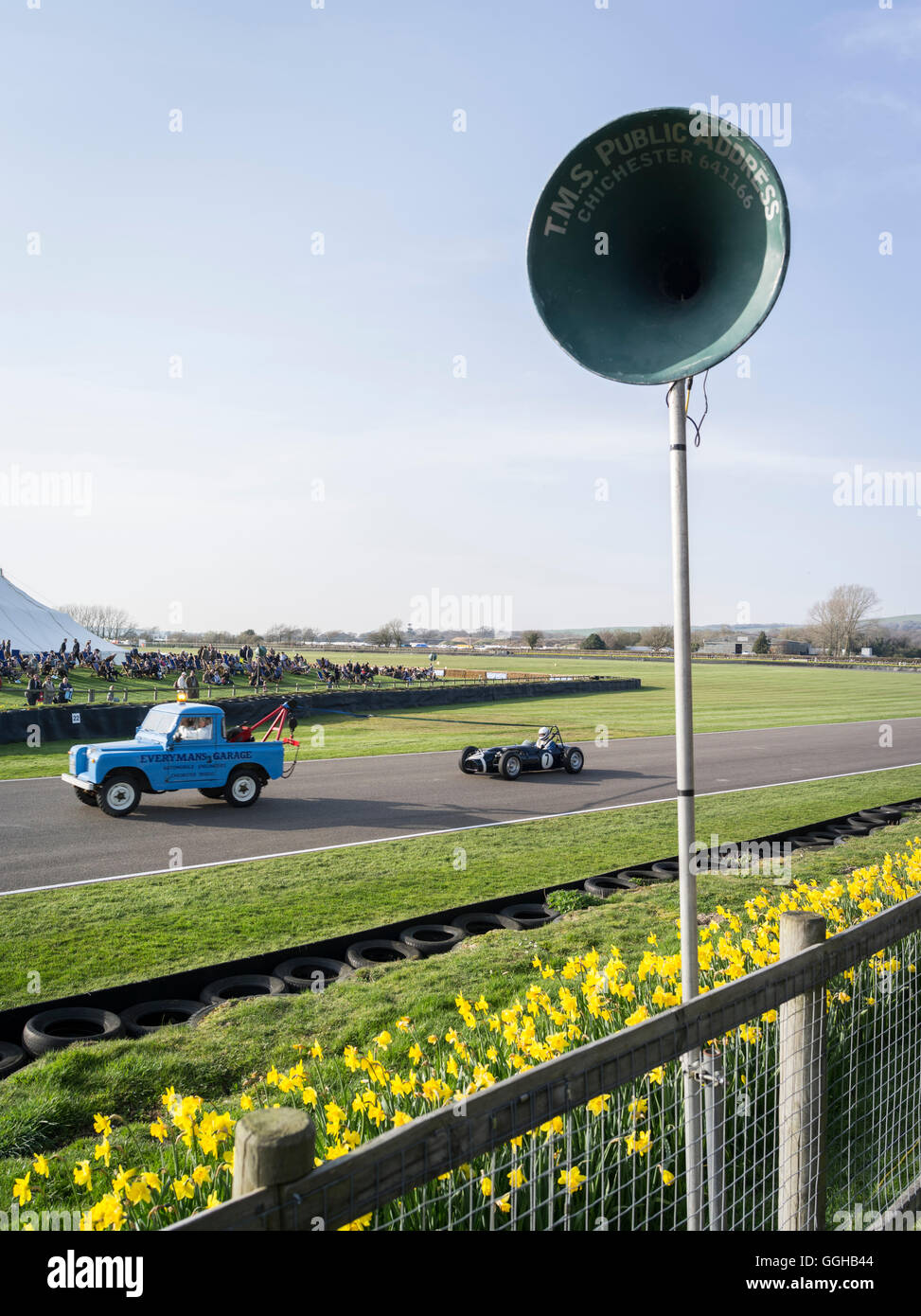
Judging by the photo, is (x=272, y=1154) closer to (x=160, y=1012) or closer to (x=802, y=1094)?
(x=802, y=1094)

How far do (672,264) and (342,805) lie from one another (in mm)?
12892

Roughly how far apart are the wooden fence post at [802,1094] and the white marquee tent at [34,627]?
49.2 metres

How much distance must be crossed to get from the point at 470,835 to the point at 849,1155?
9218 mm

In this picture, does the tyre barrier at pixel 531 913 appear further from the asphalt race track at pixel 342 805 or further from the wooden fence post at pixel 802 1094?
the wooden fence post at pixel 802 1094

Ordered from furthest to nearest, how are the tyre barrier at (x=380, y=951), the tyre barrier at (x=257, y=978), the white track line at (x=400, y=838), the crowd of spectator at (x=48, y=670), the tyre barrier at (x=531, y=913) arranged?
the crowd of spectator at (x=48, y=670) < the white track line at (x=400, y=838) < the tyre barrier at (x=531, y=913) < the tyre barrier at (x=380, y=951) < the tyre barrier at (x=257, y=978)

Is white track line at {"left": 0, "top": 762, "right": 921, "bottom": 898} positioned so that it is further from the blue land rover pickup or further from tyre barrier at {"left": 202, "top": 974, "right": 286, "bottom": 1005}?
tyre barrier at {"left": 202, "top": 974, "right": 286, "bottom": 1005}

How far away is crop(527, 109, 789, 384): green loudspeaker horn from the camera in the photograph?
3164mm

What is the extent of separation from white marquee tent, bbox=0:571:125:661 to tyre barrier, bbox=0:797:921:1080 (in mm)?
43986

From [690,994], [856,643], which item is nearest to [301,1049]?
[690,994]

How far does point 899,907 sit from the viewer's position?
352 cm

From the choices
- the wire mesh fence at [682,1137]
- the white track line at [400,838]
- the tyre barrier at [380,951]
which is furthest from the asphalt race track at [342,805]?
the wire mesh fence at [682,1137]

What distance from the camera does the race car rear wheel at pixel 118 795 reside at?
44.9 ft

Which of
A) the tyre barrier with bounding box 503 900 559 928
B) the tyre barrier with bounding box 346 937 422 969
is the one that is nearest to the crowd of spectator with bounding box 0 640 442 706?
the tyre barrier with bounding box 503 900 559 928
